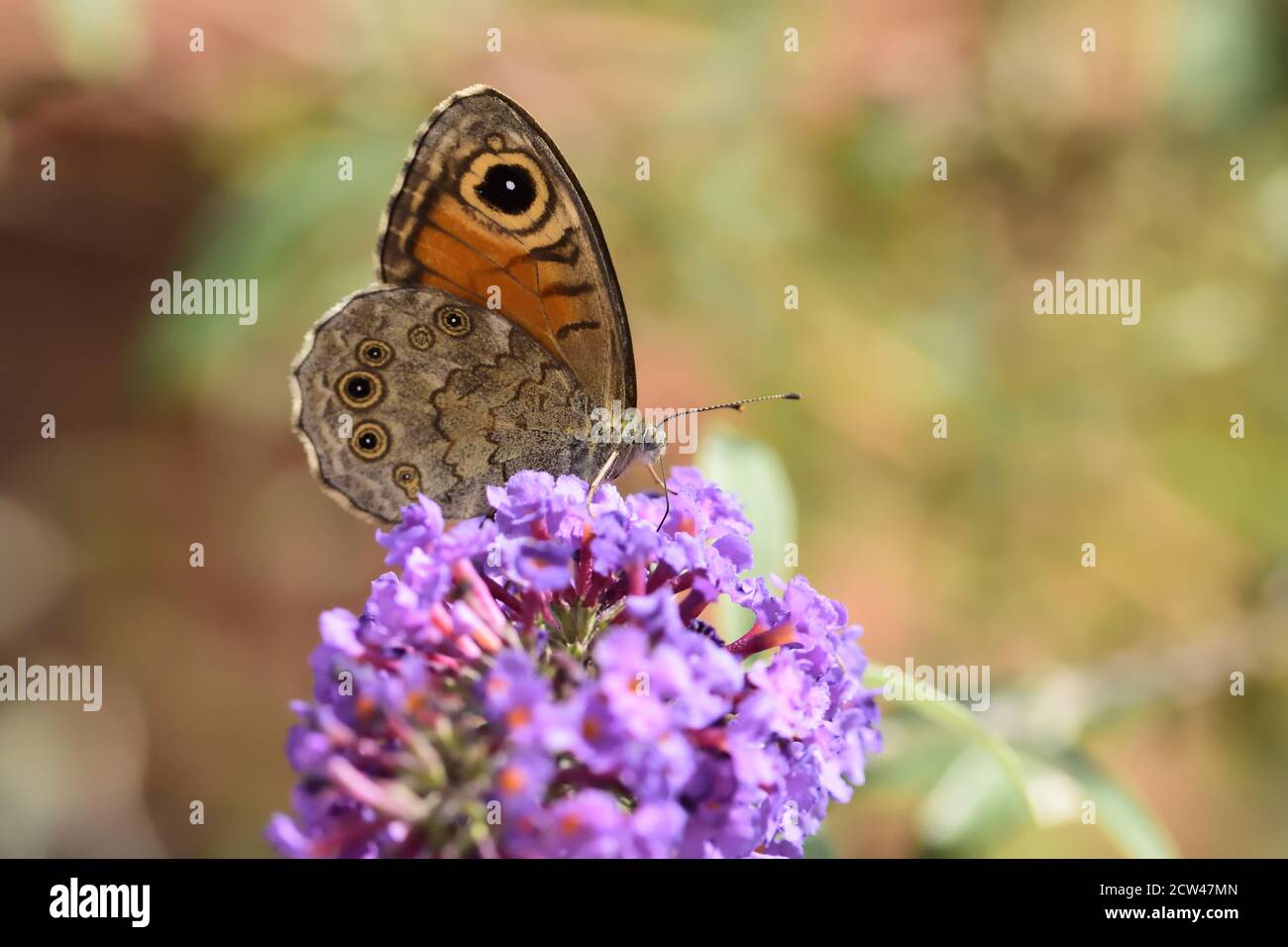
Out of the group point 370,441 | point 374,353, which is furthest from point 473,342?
point 370,441

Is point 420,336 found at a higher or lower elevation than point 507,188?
lower

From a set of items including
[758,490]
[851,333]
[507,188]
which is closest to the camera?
[507,188]

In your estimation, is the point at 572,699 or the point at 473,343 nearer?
the point at 572,699

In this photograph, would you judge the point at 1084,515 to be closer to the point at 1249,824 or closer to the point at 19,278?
the point at 1249,824

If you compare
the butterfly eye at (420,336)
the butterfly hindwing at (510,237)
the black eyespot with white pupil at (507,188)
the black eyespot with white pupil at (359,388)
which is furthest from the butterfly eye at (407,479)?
the black eyespot with white pupil at (507,188)

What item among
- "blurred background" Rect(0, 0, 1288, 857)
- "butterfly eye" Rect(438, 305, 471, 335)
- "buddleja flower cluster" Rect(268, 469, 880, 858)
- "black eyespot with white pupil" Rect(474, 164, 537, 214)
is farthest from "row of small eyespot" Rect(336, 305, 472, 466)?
"blurred background" Rect(0, 0, 1288, 857)

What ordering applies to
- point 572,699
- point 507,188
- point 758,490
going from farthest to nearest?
point 758,490, point 507,188, point 572,699

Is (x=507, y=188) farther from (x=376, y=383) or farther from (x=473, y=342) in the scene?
(x=376, y=383)
